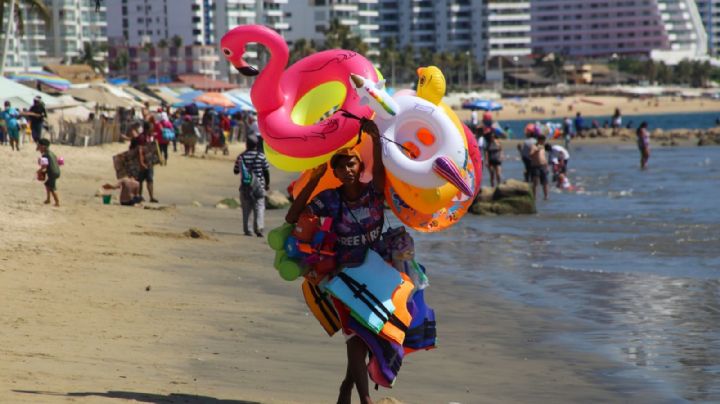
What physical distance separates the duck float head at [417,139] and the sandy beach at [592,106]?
4749 inches

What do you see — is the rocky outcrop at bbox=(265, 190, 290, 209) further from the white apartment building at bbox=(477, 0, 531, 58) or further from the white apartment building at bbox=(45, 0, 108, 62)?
the white apartment building at bbox=(477, 0, 531, 58)

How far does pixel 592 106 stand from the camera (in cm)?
14275

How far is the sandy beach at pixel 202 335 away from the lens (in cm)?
708

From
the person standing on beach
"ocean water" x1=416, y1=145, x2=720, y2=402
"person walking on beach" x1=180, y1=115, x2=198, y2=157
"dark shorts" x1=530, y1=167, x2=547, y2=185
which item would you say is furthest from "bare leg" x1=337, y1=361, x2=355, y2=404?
the person standing on beach

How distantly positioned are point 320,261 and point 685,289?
6779mm

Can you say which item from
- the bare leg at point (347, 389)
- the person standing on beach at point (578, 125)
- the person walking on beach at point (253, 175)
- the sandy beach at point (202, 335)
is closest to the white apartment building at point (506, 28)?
the person standing on beach at point (578, 125)

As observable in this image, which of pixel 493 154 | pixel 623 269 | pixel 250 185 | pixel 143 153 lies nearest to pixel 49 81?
pixel 493 154

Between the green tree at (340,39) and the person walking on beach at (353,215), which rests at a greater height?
the green tree at (340,39)

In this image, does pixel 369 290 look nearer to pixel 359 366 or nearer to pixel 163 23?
pixel 359 366

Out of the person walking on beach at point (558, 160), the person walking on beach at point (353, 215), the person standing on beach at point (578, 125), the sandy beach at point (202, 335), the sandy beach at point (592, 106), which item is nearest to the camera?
the person walking on beach at point (353, 215)

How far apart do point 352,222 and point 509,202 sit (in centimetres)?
1501

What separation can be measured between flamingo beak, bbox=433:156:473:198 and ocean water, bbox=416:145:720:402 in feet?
6.97

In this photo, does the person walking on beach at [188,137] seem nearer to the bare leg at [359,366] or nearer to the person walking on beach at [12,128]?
the person walking on beach at [12,128]

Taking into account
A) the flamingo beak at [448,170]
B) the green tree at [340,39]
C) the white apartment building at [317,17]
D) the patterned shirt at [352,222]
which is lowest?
the patterned shirt at [352,222]
